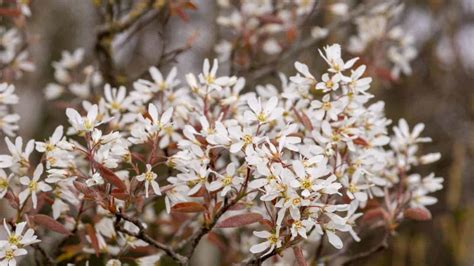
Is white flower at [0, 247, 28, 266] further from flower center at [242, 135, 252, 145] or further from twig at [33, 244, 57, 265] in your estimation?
flower center at [242, 135, 252, 145]

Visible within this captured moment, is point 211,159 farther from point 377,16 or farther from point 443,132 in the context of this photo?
point 443,132

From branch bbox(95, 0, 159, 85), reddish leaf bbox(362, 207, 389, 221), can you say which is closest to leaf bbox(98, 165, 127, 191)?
reddish leaf bbox(362, 207, 389, 221)

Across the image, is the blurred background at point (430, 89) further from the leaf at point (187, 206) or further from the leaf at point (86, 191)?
the leaf at point (86, 191)

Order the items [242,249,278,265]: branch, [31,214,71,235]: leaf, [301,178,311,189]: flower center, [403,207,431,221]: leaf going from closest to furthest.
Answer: [301,178,311,189]: flower center < [242,249,278,265]: branch < [31,214,71,235]: leaf < [403,207,431,221]: leaf

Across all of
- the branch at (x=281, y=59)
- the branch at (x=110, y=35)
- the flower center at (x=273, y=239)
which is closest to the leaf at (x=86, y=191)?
the flower center at (x=273, y=239)

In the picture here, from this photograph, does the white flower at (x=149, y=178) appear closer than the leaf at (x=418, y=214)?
Yes

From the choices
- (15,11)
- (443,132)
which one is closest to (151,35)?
(443,132)

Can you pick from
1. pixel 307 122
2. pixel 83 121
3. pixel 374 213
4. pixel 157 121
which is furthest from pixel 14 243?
Result: pixel 374 213
